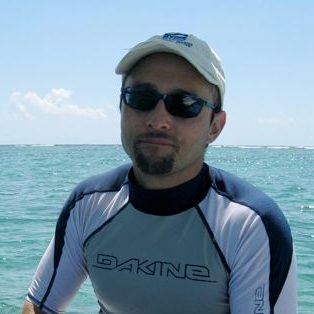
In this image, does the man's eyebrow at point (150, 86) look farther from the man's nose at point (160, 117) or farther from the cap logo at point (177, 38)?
the cap logo at point (177, 38)

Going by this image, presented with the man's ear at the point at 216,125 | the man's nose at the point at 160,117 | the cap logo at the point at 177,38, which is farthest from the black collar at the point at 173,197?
the cap logo at the point at 177,38

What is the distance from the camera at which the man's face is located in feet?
7.64

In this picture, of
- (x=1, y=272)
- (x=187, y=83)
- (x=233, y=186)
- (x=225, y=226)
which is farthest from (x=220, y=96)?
(x=1, y=272)

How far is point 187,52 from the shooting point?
230 centimetres

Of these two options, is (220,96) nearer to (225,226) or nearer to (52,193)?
(225,226)

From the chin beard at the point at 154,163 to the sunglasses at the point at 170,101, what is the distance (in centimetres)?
17

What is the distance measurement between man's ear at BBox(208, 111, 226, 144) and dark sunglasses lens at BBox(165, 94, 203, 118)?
0.48 feet

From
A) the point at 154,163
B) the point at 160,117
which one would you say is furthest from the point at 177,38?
the point at 154,163

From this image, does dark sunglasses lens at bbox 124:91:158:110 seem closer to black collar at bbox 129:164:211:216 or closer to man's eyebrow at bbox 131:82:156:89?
man's eyebrow at bbox 131:82:156:89

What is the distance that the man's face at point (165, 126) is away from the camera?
2328mm

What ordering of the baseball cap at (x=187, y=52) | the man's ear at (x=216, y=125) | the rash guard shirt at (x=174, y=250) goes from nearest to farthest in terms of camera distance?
the rash guard shirt at (x=174, y=250) → the baseball cap at (x=187, y=52) → the man's ear at (x=216, y=125)

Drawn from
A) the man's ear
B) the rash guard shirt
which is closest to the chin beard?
the rash guard shirt

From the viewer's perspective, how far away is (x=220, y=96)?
2.44m

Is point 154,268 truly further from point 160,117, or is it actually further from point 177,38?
point 177,38
